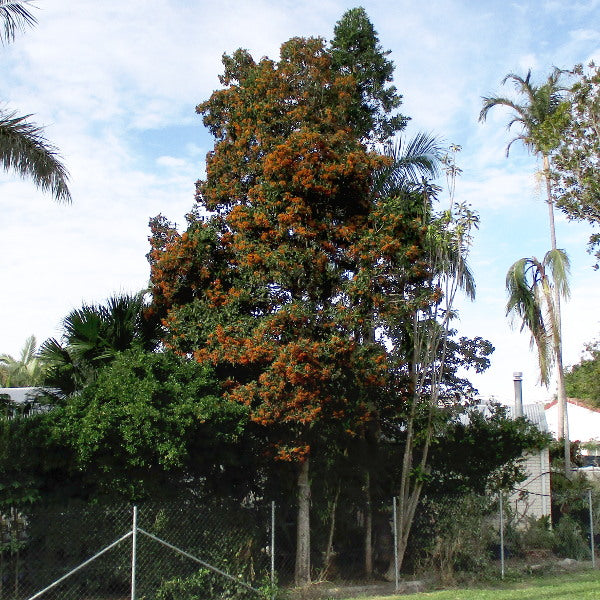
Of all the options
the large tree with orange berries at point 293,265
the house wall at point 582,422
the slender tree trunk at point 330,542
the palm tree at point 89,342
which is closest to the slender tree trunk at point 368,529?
the slender tree trunk at point 330,542

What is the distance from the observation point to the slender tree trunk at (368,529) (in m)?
13.6

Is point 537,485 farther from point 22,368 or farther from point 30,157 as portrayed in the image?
point 22,368

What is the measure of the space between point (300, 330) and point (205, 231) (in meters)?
2.65

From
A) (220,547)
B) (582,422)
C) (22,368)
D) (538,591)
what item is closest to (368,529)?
(538,591)

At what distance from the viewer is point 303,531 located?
12.6m

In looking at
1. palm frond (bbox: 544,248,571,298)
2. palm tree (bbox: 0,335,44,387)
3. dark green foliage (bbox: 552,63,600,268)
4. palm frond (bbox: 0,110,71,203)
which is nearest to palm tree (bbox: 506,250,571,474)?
palm frond (bbox: 544,248,571,298)

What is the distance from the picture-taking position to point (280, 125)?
13.5 metres

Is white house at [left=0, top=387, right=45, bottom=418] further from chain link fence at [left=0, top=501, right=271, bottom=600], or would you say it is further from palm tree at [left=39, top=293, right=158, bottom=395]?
chain link fence at [left=0, top=501, right=271, bottom=600]

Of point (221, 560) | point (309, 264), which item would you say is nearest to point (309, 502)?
point (221, 560)

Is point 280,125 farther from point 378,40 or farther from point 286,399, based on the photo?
point 286,399

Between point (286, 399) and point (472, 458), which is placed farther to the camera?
point (472, 458)

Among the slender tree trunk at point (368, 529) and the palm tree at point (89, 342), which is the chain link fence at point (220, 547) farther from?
the palm tree at point (89, 342)

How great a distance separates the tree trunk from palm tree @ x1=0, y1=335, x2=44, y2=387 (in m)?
22.4

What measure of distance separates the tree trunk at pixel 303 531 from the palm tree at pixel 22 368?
22421mm
